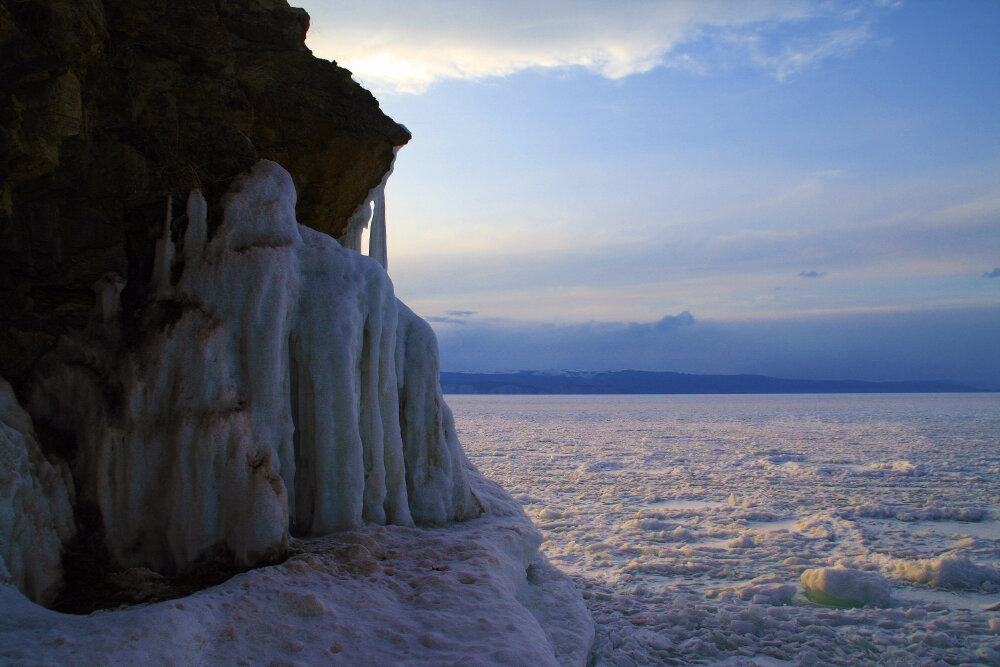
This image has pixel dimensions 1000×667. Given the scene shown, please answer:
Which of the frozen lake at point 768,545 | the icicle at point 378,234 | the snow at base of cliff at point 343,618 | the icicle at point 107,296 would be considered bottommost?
the frozen lake at point 768,545

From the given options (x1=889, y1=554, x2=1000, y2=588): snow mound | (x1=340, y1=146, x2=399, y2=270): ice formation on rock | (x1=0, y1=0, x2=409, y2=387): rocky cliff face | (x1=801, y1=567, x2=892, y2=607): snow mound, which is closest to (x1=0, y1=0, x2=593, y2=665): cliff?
(x1=0, y1=0, x2=409, y2=387): rocky cliff face

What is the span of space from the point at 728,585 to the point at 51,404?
24.7ft

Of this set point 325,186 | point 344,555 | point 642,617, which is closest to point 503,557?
point 344,555

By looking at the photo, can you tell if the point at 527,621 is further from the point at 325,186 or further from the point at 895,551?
the point at 895,551

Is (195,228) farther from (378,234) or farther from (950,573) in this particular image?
(950,573)

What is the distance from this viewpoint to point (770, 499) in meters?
14.4

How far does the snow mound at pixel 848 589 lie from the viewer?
785 centimetres

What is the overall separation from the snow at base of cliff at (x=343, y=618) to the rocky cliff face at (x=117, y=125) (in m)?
2.30

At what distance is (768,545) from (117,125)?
396 inches

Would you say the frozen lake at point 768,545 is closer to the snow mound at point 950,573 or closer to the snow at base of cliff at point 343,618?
the snow mound at point 950,573

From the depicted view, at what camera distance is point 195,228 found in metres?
5.68

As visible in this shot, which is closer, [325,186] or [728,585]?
[325,186]

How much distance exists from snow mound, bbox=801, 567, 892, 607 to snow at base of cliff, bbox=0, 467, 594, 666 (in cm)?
339

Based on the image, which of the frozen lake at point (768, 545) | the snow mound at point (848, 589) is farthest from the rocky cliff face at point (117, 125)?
the snow mound at point (848, 589)
